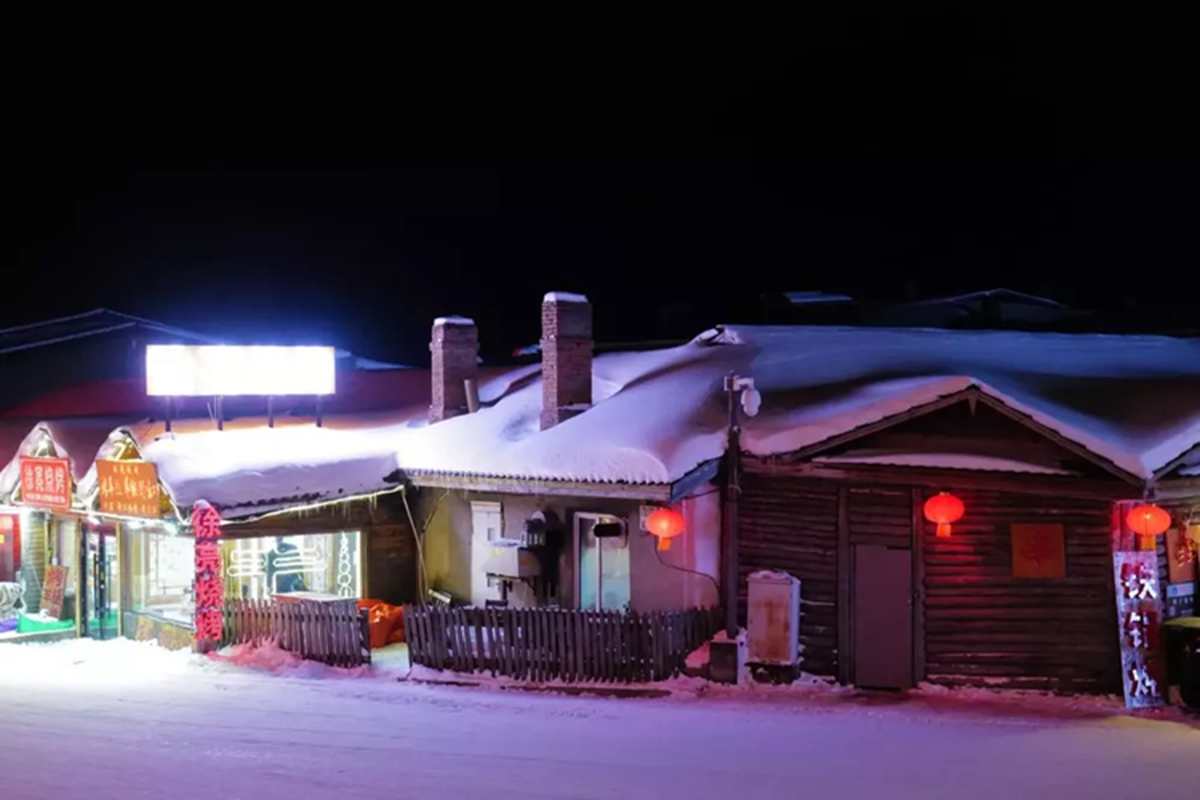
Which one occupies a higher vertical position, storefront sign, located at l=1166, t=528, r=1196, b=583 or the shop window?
storefront sign, located at l=1166, t=528, r=1196, b=583

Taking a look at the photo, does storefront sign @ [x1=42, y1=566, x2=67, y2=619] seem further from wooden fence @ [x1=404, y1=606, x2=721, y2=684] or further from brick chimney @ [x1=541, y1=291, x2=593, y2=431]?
brick chimney @ [x1=541, y1=291, x2=593, y2=431]

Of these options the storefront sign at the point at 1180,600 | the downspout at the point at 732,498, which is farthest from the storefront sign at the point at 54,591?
the storefront sign at the point at 1180,600

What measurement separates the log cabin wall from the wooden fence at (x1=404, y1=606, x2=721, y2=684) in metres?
1.77

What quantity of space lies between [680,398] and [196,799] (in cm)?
1075

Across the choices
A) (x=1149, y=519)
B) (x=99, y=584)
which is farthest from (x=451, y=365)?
(x=1149, y=519)

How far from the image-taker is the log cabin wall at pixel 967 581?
1554 cm

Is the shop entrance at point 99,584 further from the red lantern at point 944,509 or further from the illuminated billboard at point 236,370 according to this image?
the red lantern at point 944,509

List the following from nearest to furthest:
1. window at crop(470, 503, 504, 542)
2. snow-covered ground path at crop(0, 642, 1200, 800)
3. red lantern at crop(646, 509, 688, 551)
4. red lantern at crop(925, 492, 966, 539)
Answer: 1. snow-covered ground path at crop(0, 642, 1200, 800)
2. red lantern at crop(925, 492, 966, 539)
3. red lantern at crop(646, 509, 688, 551)
4. window at crop(470, 503, 504, 542)

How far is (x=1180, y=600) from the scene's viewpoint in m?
15.9

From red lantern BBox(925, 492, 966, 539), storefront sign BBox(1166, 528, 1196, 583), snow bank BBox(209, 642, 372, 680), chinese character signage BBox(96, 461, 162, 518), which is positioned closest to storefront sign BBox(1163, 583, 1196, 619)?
storefront sign BBox(1166, 528, 1196, 583)

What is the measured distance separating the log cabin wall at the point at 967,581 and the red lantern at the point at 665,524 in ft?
4.35

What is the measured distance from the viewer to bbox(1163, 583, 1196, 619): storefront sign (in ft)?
51.6

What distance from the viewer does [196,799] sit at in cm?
1034

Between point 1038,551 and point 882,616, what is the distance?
221cm
